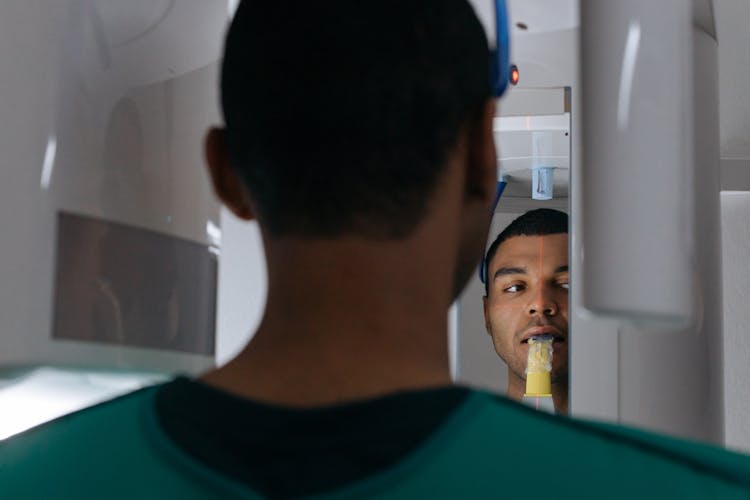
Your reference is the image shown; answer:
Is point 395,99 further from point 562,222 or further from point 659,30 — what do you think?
point 562,222

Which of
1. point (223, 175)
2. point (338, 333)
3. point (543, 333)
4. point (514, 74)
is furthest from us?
point (543, 333)

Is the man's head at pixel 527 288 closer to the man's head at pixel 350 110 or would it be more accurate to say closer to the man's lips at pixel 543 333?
the man's lips at pixel 543 333

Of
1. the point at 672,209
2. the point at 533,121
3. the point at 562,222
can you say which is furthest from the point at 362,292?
the point at 562,222

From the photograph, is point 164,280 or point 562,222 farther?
point 562,222

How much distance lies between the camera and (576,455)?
20.2 inches

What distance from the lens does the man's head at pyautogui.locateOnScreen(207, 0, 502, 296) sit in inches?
21.4

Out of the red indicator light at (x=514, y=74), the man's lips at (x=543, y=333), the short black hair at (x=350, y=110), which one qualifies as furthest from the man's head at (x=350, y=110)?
the man's lips at (x=543, y=333)

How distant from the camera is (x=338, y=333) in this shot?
53 centimetres

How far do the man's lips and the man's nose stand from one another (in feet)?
0.06

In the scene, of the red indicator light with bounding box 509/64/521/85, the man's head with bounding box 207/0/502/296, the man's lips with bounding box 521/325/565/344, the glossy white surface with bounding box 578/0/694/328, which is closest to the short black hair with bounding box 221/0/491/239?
the man's head with bounding box 207/0/502/296

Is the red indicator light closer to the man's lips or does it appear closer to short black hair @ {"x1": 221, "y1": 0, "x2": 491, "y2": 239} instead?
the man's lips

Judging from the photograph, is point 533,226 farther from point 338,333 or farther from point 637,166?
point 338,333

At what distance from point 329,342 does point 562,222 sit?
3.06 ft

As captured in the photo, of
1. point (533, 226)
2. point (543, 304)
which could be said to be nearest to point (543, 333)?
point (543, 304)
